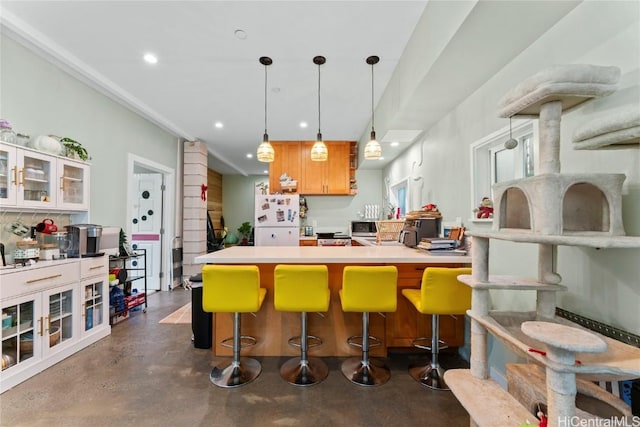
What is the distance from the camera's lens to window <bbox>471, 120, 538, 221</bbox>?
6.02 feet

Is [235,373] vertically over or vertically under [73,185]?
under

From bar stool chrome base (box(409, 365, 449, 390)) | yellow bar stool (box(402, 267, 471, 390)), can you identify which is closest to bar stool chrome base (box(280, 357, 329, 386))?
bar stool chrome base (box(409, 365, 449, 390))

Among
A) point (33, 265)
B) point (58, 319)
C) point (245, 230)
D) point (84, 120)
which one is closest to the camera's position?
point (33, 265)

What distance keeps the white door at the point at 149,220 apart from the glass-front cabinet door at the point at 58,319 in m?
2.24

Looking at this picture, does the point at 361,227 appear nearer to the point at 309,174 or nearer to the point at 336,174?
the point at 336,174

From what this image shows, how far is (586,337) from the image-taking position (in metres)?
0.86

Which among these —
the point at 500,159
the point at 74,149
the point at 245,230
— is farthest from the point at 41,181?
the point at 245,230

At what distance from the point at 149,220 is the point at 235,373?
3677 mm

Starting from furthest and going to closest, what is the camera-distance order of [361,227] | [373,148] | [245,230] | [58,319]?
[245,230]
[361,227]
[373,148]
[58,319]

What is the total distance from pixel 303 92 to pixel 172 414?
126 inches

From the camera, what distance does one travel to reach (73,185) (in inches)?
108


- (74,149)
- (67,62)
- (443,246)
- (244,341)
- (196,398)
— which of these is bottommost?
(196,398)

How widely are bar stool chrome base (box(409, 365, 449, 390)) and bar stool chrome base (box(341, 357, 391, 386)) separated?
0.69 ft

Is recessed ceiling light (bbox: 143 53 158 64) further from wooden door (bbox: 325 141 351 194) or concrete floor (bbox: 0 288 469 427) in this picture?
wooden door (bbox: 325 141 351 194)
